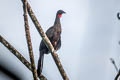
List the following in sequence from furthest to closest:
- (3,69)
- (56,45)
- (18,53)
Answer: (56,45)
(18,53)
(3,69)

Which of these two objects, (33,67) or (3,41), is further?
(3,41)

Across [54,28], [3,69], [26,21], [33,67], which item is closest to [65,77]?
[33,67]

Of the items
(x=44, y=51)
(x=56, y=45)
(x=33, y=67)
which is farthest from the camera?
(x=56, y=45)

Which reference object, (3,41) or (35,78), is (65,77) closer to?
(35,78)

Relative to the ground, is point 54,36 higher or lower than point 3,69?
lower

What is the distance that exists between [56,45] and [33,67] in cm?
278

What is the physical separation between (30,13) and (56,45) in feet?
8.58

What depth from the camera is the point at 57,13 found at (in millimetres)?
4664

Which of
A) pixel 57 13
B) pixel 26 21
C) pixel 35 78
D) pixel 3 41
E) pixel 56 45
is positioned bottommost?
pixel 56 45

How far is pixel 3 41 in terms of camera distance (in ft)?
6.27

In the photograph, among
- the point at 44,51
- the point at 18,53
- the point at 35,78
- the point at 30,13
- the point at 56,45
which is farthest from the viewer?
the point at 56,45

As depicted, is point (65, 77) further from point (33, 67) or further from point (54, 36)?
point (54, 36)

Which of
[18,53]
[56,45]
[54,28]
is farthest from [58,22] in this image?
[18,53]

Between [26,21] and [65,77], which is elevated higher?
[26,21]
